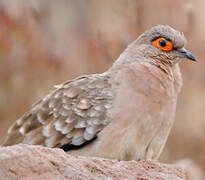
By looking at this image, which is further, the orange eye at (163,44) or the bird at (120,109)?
the orange eye at (163,44)

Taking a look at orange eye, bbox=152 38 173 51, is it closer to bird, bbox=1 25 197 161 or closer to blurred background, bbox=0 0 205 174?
bird, bbox=1 25 197 161

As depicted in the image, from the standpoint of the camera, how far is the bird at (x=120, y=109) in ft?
15.3

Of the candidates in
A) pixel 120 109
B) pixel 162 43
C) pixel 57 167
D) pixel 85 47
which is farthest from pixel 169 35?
pixel 85 47

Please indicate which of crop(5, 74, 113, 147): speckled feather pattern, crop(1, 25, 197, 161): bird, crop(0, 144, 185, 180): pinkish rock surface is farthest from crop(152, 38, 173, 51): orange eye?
crop(0, 144, 185, 180): pinkish rock surface

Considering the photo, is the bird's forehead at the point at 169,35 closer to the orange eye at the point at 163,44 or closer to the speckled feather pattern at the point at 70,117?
the orange eye at the point at 163,44

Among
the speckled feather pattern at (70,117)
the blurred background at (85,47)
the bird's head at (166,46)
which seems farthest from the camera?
the blurred background at (85,47)

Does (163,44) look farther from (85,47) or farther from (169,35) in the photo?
(85,47)

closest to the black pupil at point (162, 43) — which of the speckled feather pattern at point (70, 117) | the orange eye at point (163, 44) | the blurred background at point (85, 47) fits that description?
the orange eye at point (163, 44)

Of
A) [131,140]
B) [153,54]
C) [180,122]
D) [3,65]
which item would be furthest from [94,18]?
[131,140]

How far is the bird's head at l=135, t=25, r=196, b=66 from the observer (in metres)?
5.13

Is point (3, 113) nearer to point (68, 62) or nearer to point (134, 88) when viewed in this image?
point (68, 62)

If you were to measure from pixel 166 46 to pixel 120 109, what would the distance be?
0.76m

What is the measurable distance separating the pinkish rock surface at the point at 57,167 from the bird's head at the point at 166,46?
177 centimetres

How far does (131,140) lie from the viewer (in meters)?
4.63
